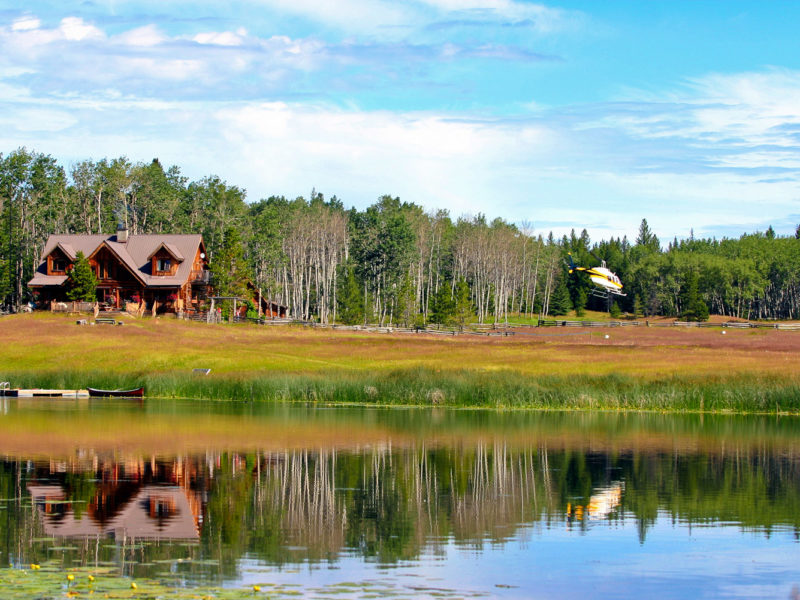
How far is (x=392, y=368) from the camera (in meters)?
63.1

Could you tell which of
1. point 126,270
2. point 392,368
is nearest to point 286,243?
point 126,270

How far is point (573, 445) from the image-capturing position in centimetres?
3866

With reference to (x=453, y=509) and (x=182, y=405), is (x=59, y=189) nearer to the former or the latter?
(x=182, y=405)

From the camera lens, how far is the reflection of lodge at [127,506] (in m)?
22.1

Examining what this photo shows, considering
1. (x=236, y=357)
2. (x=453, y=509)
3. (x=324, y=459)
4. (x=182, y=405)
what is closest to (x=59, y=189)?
(x=236, y=357)

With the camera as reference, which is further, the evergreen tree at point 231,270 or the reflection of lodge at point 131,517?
the evergreen tree at point 231,270

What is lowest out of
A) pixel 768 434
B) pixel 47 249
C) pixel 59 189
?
pixel 768 434

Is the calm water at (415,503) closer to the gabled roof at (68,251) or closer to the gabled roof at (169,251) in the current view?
the gabled roof at (169,251)

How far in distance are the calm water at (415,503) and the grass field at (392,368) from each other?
5.40 metres

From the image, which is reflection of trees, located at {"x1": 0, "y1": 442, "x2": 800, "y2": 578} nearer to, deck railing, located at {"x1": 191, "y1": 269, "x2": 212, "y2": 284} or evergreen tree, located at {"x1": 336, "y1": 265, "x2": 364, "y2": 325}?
deck railing, located at {"x1": 191, "y1": 269, "x2": 212, "y2": 284}

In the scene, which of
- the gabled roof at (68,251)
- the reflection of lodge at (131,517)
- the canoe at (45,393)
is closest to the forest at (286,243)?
the gabled roof at (68,251)

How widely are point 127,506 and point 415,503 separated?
7409mm

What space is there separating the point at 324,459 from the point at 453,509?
9.32 m

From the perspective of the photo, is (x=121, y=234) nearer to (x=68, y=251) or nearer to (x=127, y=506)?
(x=68, y=251)
